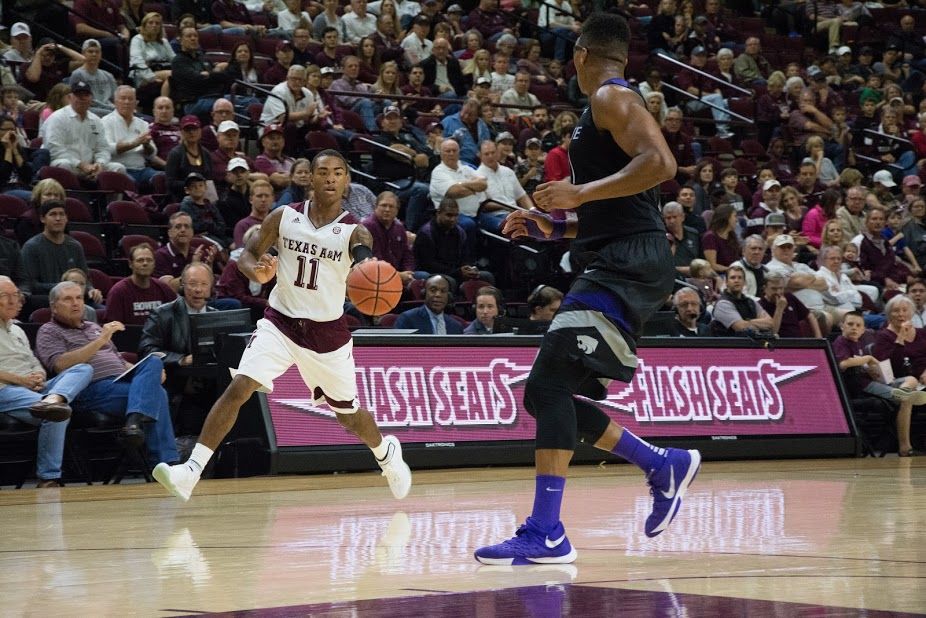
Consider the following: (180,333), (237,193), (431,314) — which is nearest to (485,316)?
(431,314)

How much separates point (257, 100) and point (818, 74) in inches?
438

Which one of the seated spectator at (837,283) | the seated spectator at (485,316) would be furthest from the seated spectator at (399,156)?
the seated spectator at (837,283)

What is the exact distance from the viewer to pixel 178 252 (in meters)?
12.5

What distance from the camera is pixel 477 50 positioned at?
19781mm

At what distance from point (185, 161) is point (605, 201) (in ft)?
29.9

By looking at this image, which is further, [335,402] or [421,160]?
[421,160]

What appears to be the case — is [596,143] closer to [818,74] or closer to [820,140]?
[820,140]

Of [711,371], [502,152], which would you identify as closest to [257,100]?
[502,152]

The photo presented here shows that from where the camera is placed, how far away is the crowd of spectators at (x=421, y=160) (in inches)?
496

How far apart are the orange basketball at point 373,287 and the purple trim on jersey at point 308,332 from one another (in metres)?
0.77

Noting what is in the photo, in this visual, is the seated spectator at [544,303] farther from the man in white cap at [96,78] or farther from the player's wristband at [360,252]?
the man in white cap at [96,78]

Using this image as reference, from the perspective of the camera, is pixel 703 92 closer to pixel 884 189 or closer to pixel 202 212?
pixel 884 189

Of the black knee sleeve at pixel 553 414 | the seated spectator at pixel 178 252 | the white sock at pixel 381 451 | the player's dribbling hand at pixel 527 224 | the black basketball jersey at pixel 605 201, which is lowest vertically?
the seated spectator at pixel 178 252

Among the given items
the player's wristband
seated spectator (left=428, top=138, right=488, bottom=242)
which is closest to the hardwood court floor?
the player's wristband
